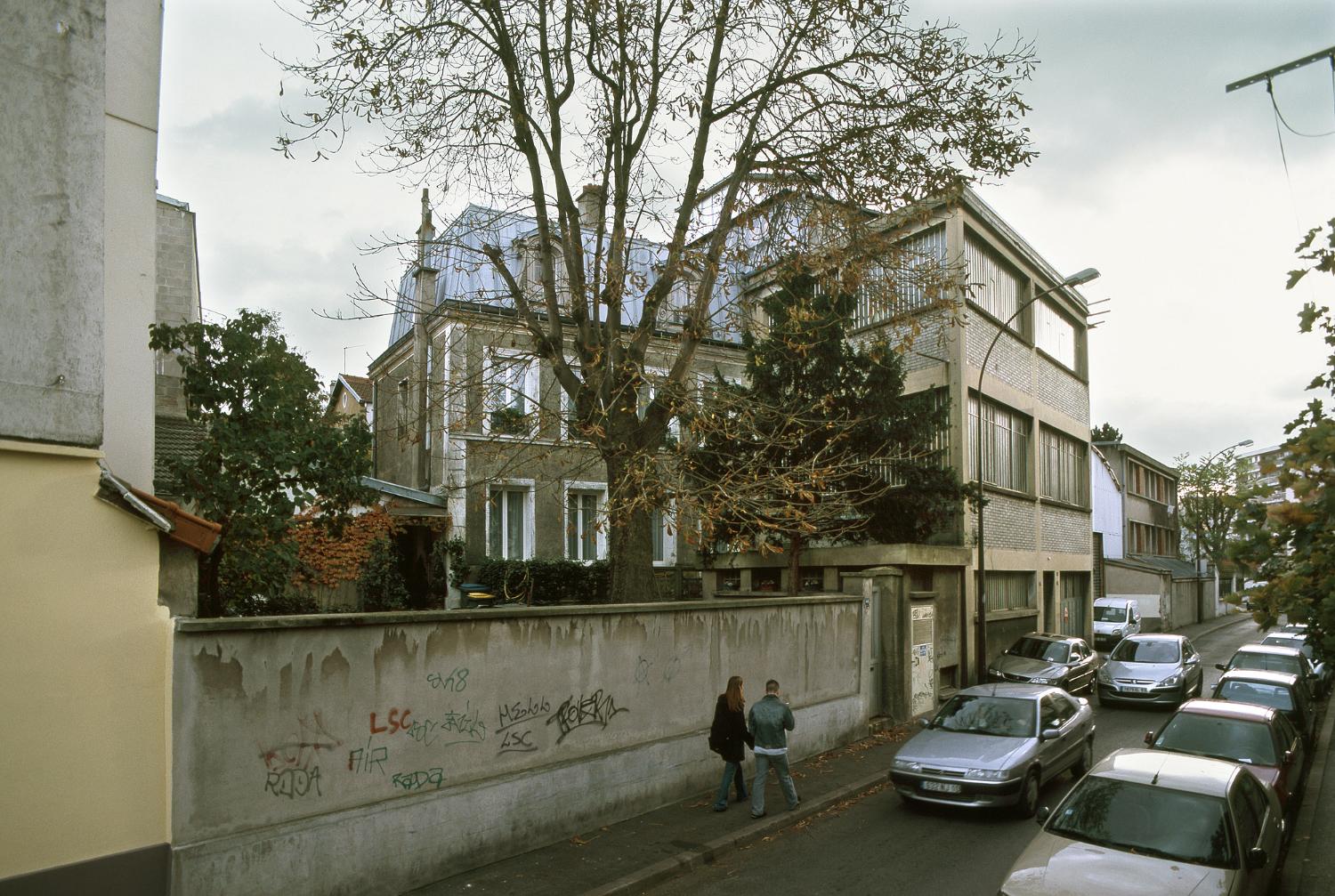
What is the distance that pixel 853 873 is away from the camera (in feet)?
30.1

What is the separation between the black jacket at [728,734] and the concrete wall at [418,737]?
0.58 metres

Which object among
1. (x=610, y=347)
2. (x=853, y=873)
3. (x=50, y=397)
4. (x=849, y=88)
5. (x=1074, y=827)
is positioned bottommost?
(x=853, y=873)

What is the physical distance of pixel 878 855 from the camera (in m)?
9.84

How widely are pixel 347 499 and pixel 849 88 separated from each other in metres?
8.83

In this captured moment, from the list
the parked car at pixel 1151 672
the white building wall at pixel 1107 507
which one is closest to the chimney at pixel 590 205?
the parked car at pixel 1151 672

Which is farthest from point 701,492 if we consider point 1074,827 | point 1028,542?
point 1028,542

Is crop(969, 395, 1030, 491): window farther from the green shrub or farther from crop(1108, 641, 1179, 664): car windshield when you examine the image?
the green shrub

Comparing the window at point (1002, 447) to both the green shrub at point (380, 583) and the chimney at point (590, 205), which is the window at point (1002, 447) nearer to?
the chimney at point (590, 205)

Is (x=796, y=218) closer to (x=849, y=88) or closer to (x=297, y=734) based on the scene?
(x=849, y=88)

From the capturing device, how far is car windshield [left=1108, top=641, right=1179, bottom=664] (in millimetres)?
21000

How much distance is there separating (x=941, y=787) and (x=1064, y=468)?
72.7 ft

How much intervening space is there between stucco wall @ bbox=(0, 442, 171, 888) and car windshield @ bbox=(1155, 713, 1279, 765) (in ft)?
35.6

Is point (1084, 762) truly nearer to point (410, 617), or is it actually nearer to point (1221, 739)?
point (1221, 739)

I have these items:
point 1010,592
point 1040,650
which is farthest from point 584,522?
point 1010,592
